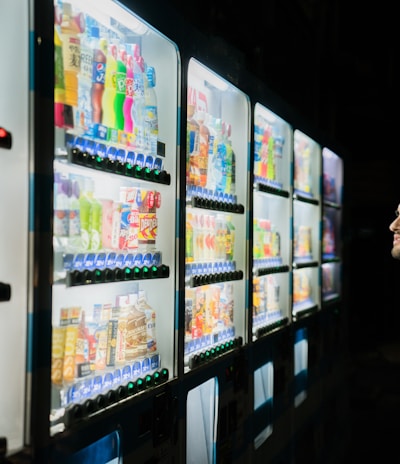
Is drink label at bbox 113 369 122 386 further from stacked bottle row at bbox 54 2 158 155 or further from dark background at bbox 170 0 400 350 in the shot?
dark background at bbox 170 0 400 350

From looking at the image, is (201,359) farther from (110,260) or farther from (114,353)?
(110,260)

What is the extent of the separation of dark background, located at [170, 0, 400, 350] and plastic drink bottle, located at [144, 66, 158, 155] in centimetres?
169

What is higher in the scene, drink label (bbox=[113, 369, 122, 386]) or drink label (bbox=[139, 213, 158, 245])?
drink label (bbox=[139, 213, 158, 245])

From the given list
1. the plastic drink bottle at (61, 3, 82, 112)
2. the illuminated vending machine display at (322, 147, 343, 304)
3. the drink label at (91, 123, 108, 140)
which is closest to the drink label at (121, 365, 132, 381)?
the drink label at (91, 123, 108, 140)

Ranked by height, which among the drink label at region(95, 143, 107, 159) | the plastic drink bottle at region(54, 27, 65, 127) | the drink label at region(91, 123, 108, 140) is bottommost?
the drink label at region(95, 143, 107, 159)

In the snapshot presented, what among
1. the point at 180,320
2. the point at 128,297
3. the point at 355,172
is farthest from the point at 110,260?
the point at 355,172

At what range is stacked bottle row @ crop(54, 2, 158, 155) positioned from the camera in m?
2.10

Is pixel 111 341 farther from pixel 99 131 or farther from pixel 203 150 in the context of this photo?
pixel 203 150

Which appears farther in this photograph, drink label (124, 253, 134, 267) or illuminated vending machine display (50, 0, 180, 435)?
drink label (124, 253, 134, 267)

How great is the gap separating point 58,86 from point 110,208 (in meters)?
0.59

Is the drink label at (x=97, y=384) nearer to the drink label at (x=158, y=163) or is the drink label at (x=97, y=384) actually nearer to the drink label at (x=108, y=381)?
the drink label at (x=108, y=381)

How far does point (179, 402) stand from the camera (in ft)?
8.77

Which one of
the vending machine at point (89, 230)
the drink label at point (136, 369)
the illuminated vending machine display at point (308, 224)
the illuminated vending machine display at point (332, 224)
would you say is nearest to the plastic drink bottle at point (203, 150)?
the vending machine at point (89, 230)

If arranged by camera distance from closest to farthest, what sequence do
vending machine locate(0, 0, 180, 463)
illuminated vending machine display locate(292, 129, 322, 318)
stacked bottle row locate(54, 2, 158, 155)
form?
vending machine locate(0, 0, 180, 463), stacked bottle row locate(54, 2, 158, 155), illuminated vending machine display locate(292, 129, 322, 318)
